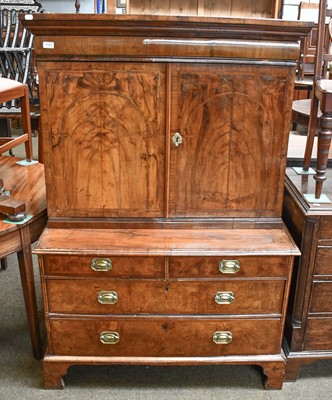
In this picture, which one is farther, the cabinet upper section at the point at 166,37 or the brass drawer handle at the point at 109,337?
the brass drawer handle at the point at 109,337

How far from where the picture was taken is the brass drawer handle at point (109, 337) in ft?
6.08

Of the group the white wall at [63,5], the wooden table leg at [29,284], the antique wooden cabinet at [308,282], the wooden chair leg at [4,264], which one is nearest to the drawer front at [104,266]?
the wooden table leg at [29,284]

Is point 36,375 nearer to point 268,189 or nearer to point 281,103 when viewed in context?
point 268,189

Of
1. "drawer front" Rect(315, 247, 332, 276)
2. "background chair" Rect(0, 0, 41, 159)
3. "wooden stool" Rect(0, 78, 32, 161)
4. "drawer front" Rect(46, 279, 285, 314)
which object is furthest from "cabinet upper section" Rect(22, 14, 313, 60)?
"background chair" Rect(0, 0, 41, 159)

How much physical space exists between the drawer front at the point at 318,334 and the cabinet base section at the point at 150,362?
0.43ft

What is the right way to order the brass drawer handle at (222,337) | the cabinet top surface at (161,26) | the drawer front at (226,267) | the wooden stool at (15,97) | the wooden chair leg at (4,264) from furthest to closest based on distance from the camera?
the wooden chair leg at (4,264), the wooden stool at (15,97), the brass drawer handle at (222,337), the drawer front at (226,267), the cabinet top surface at (161,26)

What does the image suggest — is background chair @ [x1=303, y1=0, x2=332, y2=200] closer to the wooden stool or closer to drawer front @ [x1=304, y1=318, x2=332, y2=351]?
drawer front @ [x1=304, y1=318, x2=332, y2=351]

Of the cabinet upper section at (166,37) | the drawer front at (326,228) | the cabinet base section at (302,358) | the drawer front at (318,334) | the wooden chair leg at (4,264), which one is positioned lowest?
the wooden chair leg at (4,264)

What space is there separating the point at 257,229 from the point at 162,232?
1.28 feet

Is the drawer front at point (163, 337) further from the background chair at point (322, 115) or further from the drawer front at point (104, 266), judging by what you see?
the background chair at point (322, 115)

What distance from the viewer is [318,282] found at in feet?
5.98

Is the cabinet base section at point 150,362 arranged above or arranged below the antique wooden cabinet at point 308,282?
below

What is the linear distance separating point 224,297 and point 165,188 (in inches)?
19.1

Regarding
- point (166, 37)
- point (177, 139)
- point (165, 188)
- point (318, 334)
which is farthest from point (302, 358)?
point (166, 37)
